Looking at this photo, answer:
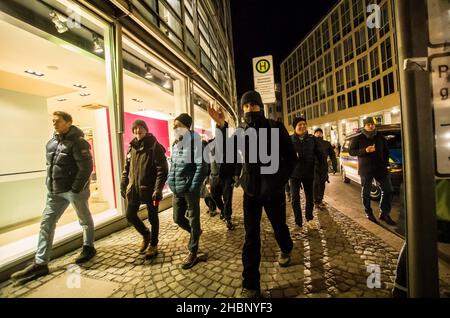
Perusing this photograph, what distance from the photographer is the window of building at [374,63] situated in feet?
85.1

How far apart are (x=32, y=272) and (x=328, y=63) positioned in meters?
40.8

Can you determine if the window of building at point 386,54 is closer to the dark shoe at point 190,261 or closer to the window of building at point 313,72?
the window of building at point 313,72

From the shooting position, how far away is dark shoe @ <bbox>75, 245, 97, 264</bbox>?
3502 millimetres

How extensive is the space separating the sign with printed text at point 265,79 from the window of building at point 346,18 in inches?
1281

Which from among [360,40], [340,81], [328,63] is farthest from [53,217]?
[328,63]

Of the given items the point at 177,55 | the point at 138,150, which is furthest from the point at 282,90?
the point at 138,150

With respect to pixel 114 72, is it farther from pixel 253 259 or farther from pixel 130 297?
pixel 253 259

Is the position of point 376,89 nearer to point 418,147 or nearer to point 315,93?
point 315,93

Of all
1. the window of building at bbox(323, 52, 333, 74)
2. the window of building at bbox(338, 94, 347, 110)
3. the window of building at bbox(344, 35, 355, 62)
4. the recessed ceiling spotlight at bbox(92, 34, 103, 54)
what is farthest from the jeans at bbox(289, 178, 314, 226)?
the window of building at bbox(323, 52, 333, 74)

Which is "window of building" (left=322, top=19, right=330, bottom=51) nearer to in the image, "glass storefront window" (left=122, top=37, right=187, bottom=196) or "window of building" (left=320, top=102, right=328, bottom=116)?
→ "window of building" (left=320, top=102, right=328, bottom=116)

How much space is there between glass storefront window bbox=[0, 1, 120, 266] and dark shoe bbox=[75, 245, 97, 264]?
607 mm

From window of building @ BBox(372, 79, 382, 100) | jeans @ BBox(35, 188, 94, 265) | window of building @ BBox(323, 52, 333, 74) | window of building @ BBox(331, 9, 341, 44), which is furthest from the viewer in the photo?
window of building @ BBox(323, 52, 333, 74)

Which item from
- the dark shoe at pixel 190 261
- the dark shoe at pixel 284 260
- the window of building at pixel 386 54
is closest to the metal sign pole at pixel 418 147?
the dark shoe at pixel 284 260
